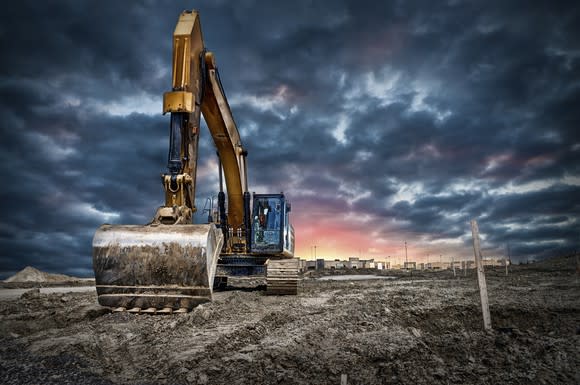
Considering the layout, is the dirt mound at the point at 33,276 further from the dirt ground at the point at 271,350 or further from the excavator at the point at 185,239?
the dirt ground at the point at 271,350

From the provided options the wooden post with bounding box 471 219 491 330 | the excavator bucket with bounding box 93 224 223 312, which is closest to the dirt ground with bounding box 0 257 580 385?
the excavator bucket with bounding box 93 224 223 312

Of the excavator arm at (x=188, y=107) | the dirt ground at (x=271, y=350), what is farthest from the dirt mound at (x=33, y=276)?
the dirt ground at (x=271, y=350)

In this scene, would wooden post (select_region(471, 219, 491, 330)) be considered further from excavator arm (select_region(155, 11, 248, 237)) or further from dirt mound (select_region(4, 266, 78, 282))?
dirt mound (select_region(4, 266, 78, 282))

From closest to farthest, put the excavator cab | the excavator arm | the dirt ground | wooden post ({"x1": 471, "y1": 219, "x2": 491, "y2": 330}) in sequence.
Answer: the dirt ground < wooden post ({"x1": 471, "y1": 219, "x2": 491, "y2": 330}) < the excavator arm < the excavator cab

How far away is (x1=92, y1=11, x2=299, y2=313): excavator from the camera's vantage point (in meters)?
7.54

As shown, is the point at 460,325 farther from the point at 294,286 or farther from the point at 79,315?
the point at 79,315

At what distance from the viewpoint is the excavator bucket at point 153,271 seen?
24.7ft

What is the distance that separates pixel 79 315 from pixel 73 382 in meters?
3.91

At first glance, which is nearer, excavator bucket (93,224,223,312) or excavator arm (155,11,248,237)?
excavator bucket (93,224,223,312)

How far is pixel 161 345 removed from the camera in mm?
5691

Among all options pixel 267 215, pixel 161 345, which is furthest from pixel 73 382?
pixel 267 215

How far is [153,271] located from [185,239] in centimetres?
85

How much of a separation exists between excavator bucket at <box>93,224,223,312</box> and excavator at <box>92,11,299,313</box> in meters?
0.02

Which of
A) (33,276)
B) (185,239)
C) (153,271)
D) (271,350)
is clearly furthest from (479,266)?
(33,276)
